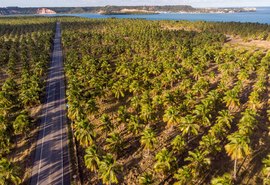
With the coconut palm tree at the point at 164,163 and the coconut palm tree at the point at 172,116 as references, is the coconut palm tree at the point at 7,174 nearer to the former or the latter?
the coconut palm tree at the point at 164,163

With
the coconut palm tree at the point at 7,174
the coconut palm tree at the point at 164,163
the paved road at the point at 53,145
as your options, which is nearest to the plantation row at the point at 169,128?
the coconut palm tree at the point at 164,163

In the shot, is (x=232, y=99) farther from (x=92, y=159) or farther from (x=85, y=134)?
(x=92, y=159)

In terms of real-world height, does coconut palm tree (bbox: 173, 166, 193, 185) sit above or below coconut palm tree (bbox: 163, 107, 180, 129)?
below

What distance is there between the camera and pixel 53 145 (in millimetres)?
63250

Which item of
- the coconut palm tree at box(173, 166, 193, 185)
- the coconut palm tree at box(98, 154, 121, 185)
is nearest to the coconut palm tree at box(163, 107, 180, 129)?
the coconut palm tree at box(173, 166, 193, 185)

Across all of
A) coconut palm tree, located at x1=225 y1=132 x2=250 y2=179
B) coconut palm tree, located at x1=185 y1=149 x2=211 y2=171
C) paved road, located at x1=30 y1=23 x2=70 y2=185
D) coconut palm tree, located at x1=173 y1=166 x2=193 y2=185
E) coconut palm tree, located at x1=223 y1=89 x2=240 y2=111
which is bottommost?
paved road, located at x1=30 y1=23 x2=70 y2=185

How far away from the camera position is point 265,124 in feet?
231

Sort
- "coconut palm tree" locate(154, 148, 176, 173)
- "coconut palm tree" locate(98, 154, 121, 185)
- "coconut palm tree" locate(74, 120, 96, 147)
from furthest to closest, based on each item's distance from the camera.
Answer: "coconut palm tree" locate(74, 120, 96, 147)
"coconut palm tree" locate(154, 148, 176, 173)
"coconut palm tree" locate(98, 154, 121, 185)

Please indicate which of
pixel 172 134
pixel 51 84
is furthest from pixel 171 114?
pixel 51 84

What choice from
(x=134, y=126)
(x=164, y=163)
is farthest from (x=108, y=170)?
(x=134, y=126)

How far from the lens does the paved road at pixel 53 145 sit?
52.9 meters

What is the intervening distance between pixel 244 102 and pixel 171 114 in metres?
34.3

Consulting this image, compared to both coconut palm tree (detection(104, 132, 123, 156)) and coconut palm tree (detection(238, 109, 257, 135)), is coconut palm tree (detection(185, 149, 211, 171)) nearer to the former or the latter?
coconut palm tree (detection(238, 109, 257, 135))

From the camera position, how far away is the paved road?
2083 inches
